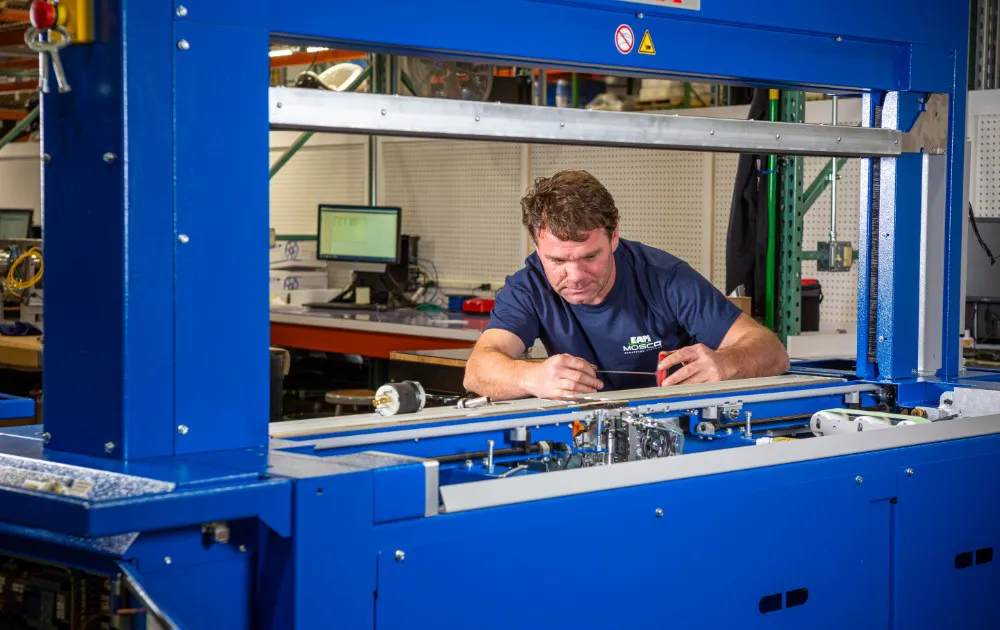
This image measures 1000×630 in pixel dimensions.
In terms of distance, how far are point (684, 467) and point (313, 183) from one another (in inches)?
271

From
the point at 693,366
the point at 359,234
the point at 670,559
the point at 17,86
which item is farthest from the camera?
the point at 17,86

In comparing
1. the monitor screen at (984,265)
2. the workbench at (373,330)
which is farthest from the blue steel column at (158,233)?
the monitor screen at (984,265)

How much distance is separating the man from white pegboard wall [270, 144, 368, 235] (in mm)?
4941

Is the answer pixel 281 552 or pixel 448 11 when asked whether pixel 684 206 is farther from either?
pixel 281 552

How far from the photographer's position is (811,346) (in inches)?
192

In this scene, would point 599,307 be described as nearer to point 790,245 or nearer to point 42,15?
point 42,15

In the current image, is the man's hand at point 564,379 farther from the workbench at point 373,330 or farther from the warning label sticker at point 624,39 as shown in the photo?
the workbench at point 373,330

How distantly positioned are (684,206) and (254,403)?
4878 mm

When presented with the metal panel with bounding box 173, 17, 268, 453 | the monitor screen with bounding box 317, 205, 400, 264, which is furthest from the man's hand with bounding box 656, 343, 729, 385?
the monitor screen with bounding box 317, 205, 400, 264

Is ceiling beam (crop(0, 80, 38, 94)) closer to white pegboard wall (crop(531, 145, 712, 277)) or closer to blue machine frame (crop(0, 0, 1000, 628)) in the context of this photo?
white pegboard wall (crop(531, 145, 712, 277))

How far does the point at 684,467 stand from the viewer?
180 cm

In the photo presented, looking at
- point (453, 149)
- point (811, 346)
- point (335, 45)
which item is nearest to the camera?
point (335, 45)

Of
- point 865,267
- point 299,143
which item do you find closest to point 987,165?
point 865,267

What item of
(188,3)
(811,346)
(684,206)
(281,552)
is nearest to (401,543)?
(281,552)
